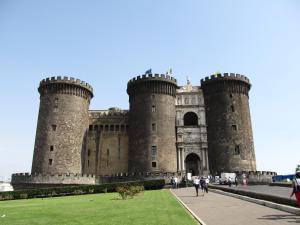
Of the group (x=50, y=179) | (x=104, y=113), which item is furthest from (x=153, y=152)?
(x=50, y=179)

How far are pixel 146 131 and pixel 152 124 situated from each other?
1.45 metres

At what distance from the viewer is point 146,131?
163ft

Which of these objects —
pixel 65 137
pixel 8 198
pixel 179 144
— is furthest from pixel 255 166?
pixel 8 198

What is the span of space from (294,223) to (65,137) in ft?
139

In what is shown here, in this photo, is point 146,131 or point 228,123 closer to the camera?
point 146,131

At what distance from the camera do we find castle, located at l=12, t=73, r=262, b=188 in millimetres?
48375

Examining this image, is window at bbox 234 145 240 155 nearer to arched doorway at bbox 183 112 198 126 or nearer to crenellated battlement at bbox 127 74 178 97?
arched doorway at bbox 183 112 198 126

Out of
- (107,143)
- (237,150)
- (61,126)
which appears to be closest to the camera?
(237,150)

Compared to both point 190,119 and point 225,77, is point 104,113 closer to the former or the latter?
point 190,119

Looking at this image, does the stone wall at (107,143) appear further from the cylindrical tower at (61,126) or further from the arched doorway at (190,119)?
Answer: the arched doorway at (190,119)

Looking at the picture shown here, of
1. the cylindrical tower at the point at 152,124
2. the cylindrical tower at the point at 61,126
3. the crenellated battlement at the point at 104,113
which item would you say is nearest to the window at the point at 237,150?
the cylindrical tower at the point at 152,124

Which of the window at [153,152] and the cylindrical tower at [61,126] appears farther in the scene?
the window at [153,152]

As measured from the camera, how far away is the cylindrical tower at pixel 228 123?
49.0 metres

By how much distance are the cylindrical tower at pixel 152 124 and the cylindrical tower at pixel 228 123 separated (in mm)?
5903
